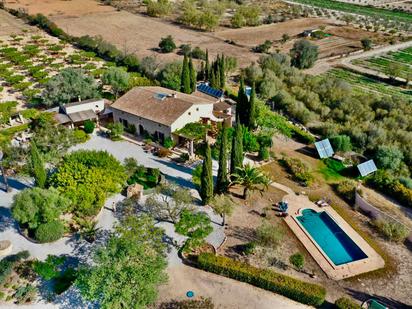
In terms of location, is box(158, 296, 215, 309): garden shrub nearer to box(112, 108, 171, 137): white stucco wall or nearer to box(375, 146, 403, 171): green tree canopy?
box(112, 108, 171, 137): white stucco wall

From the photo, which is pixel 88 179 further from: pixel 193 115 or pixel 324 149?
pixel 324 149

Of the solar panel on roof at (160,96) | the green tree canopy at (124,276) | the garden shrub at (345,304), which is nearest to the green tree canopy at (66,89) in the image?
the solar panel on roof at (160,96)

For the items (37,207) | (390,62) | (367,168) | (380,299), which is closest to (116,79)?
(37,207)

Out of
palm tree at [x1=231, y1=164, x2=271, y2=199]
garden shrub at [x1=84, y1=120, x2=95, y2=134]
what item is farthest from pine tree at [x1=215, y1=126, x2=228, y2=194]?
garden shrub at [x1=84, y1=120, x2=95, y2=134]

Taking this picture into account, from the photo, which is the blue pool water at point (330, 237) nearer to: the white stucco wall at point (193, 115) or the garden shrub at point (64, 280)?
the white stucco wall at point (193, 115)

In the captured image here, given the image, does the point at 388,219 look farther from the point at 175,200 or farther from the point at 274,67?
the point at 274,67

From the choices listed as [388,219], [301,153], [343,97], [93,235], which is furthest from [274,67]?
[93,235]
